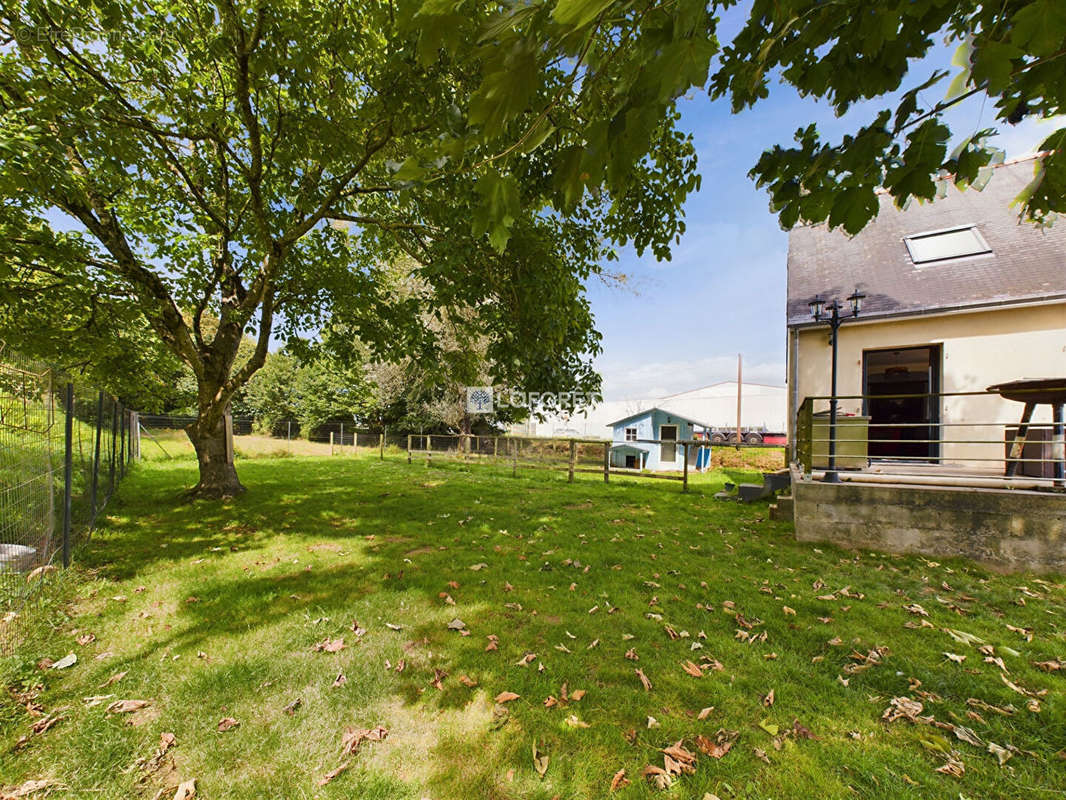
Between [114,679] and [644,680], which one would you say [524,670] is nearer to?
[644,680]

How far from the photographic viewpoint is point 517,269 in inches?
171

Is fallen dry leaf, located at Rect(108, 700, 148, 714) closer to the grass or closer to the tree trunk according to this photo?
the grass

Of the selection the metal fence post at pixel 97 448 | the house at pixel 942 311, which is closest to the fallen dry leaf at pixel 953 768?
the house at pixel 942 311

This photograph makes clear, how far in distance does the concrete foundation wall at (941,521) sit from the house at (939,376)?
0.01 metres

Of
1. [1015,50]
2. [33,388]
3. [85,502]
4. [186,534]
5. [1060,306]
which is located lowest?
[186,534]

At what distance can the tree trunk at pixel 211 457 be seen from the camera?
25.7 feet

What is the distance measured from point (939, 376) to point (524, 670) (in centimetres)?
1016

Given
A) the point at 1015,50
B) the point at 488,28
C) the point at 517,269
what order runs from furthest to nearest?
1. the point at 517,269
2. the point at 1015,50
3. the point at 488,28

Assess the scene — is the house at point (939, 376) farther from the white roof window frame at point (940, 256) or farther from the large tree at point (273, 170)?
the large tree at point (273, 170)

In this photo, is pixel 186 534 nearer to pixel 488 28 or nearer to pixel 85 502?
pixel 85 502

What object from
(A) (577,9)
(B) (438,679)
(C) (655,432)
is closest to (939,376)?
(B) (438,679)

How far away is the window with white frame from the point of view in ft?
28.9

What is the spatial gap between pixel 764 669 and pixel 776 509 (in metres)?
4.94

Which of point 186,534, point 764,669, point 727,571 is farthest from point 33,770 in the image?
point 727,571
